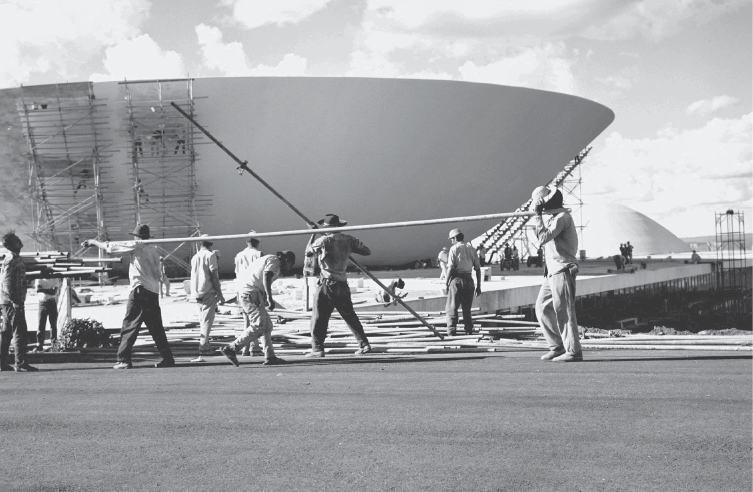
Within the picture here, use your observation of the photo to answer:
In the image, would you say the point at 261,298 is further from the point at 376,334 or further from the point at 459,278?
the point at 459,278

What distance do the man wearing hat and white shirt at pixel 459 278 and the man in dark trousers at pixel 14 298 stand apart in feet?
17.3

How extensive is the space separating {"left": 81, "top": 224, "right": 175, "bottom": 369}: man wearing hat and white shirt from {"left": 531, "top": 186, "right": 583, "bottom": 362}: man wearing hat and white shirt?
12.7 ft

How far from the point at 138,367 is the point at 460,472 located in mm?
5267

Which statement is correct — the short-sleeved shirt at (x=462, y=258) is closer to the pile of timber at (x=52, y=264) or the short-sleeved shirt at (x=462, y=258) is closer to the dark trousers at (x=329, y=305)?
the dark trousers at (x=329, y=305)

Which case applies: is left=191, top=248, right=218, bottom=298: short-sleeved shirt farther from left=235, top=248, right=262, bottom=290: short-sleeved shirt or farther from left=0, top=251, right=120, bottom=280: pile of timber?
left=0, top=251, right=120, bottom=280: pile of timber

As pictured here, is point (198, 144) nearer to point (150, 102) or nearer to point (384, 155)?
point (150, 102)

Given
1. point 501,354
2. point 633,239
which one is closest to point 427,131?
point 501,354

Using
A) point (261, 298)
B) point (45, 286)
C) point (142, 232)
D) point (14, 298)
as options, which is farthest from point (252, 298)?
point (45, 286)

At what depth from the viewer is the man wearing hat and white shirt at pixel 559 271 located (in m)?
7.21

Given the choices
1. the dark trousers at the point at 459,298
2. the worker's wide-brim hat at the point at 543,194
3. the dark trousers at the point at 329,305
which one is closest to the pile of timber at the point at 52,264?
the dark trousers at the point at 329,305

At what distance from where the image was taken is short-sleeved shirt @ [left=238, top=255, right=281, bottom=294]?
329 inches

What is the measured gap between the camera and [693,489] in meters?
3.77

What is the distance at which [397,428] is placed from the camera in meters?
5.04

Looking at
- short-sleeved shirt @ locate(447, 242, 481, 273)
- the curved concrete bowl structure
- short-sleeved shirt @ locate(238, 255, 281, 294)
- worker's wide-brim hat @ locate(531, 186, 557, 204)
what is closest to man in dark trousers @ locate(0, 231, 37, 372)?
short-sleeved shirt @ locate(238, 255, 281, 294)
